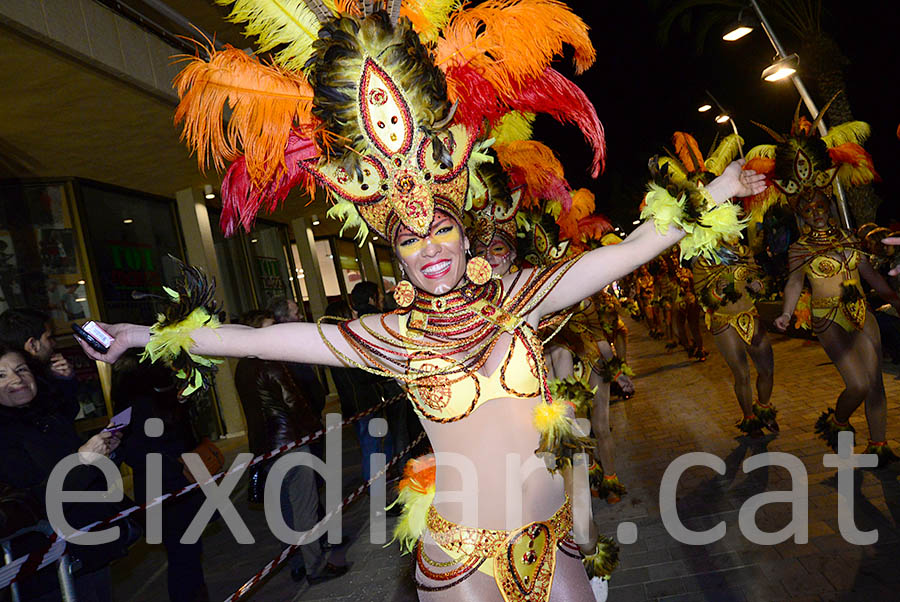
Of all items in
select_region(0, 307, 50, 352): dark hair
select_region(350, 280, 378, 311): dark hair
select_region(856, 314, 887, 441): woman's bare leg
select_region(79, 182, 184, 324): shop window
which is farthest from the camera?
select_region(79, 182, 184, 324): shop window

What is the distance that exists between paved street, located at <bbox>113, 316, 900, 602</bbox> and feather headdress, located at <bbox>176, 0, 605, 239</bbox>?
281cm

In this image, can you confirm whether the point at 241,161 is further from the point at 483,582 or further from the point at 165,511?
the point at 165,511

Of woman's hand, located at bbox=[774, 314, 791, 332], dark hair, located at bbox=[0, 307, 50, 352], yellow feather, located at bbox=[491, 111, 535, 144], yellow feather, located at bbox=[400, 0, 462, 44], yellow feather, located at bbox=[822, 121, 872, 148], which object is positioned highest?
yellow feather, located at bbox=[400, 0, 462, 44]

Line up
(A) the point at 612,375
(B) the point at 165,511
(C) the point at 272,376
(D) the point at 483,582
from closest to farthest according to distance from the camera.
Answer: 1. (D) the point at 483,582
2. (B) the point at 165,511
3. (C) the point at 272,376
4. (A) the point at 612,375

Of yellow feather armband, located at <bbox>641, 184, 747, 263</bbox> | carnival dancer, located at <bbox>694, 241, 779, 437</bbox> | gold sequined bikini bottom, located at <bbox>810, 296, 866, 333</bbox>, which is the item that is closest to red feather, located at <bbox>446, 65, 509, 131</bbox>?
yellow feather armband, located at <bbox>641, 184, 747, 263</bbox>

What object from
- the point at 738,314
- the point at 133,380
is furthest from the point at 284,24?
the point at 738,314

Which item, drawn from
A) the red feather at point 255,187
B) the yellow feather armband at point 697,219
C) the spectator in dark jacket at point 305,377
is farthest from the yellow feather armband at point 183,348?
the spectator in dark jacket at point 305,377

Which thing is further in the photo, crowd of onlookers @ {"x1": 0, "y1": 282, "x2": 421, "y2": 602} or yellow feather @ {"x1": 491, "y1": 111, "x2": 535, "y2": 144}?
yellow feather @ {"x1": 491, "y1": 111, "x2": 535, "y2": 144}

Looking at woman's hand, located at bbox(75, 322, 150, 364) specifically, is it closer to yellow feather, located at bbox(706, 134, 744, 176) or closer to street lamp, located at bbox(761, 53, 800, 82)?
yellow feather, located at bbox(706, 134, 744, 176)

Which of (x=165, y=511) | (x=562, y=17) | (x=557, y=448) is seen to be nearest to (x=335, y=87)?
(x=562, y=17)

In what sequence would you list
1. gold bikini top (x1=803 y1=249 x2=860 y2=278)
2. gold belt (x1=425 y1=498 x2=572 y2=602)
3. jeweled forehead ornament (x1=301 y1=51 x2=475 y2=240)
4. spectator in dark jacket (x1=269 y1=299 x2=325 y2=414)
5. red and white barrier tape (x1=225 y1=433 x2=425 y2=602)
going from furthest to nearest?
spectator in dark jacket (x1=269 y1=299 x2=325 y2=414), gold bikini top (x1=803 y1=249 x2=860 y2=278), red and white barrier tape (x1=225 y1=433 x2=425 y2=602), jeweled forehead ornament (x1=301 y1=51 x2=475 y2=240), gold belt (x1=425 y1=498 x2=572 y2=602)

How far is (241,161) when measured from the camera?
2662 millimetres

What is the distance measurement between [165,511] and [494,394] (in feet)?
9.17

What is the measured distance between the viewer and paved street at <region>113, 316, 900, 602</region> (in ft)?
12.5
